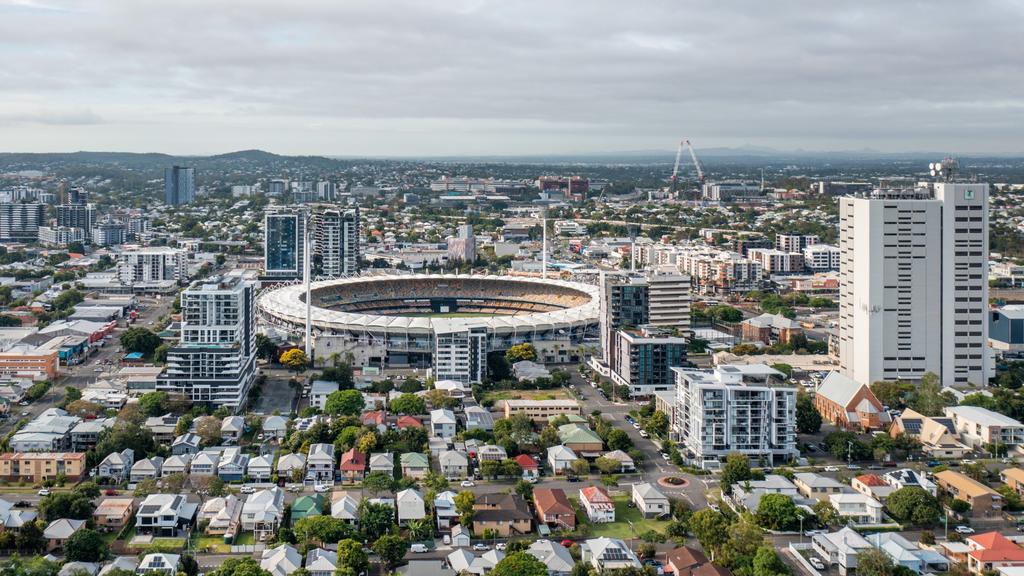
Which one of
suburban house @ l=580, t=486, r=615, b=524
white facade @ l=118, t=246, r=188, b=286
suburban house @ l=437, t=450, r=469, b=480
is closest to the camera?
suburban house @ l=580, t=486, r=615, b=524

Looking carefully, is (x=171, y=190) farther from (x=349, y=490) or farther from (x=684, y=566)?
(x=684, y=566)

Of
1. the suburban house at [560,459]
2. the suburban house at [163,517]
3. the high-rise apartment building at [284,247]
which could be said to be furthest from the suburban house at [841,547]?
the high-rise apartment building at [284,247]

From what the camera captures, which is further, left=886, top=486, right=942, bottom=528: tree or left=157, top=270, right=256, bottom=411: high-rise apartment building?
left=157, top=270, right=256, bottom=411: high-rise apartment building

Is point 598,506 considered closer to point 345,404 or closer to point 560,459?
point 560,459

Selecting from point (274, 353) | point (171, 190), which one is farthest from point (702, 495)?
point (171, 190)

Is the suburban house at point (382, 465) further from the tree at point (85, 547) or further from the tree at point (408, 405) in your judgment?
the tree at point (85, 547)

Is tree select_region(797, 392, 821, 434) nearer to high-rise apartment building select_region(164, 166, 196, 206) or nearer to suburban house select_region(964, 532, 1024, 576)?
suburban house select_region(964, 532, 1024, 576)

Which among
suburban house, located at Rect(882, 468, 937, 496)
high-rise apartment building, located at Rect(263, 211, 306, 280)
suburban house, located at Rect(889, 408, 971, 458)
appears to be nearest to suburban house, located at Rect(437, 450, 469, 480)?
suburban house, located at Rect(882, 468, 937, 496)

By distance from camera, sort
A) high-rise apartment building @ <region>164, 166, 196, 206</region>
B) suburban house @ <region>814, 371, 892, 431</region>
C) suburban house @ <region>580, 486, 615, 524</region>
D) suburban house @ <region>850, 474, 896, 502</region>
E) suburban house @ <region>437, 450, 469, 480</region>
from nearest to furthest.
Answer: suburban house @ <region>580, 486, 615, 524</region> < suburban house @ <region>850, 474, 896, 502</region> < suburban house @ <region>437, 450, 469, 480</region> < suburban house @ <region>814, 371, 892, 431</region> < high-rise apartment building @ <region>164, 166, 196, 206</region>
